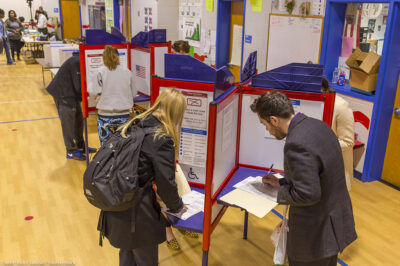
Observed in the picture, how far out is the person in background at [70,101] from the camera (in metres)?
4.77

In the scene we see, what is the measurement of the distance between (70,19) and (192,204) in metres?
15.1

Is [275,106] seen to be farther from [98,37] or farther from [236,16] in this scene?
[236,16]

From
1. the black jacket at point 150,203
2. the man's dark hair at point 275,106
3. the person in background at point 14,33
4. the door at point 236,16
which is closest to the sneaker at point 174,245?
the black jacket at point 150,203

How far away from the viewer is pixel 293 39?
5.19 meters

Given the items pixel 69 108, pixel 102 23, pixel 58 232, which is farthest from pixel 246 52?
pixel 102 23

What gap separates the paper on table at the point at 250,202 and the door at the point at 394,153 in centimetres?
284

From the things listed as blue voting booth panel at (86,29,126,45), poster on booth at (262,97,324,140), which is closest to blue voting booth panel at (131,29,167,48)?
blue voting booth panel at (86,29,126,45)

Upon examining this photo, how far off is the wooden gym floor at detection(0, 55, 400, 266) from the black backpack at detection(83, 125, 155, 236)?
1306 mm

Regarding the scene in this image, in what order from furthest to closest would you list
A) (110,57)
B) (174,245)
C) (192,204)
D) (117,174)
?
(110,57) < (174,245) < (192,204) < (117,174)

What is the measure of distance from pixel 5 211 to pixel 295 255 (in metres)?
3.06

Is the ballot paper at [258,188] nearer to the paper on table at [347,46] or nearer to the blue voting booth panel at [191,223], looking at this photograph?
the blue voting booth panel at [191,223]

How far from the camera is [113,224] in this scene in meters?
2.13

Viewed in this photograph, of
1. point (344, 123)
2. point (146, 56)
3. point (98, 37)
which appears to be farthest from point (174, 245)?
point (98, 37)

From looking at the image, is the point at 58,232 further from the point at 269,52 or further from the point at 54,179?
the point at 269,52
